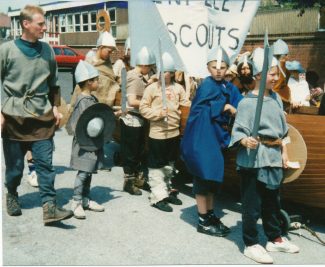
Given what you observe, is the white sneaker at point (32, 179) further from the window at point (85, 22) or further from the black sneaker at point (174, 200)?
the window at point (85, 22)

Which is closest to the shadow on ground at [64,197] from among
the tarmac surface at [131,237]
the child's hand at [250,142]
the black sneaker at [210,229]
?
the tarmac surface at [131,237]

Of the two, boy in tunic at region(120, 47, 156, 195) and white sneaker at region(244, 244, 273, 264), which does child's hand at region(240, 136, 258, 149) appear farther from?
boy in tunic at region(120, 47, 156, 195)

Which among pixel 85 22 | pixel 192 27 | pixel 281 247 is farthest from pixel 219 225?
pixel 85 22

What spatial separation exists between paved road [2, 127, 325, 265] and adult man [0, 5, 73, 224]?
0.25 metres

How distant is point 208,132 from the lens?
3.91 meters

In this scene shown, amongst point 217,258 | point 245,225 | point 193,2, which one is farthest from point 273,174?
point 193,2

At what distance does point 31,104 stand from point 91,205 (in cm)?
117

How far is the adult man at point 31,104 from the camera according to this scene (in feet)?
12.7

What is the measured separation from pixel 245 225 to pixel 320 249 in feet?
2.51

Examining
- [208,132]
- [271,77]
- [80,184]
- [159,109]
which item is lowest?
[80,184]

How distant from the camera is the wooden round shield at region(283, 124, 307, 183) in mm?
3752

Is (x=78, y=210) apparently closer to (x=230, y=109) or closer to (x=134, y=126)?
(x=134, y=126)

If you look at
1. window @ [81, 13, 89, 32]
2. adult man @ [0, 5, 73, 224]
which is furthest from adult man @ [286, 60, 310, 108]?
window @ [81, 13, 89, 32]

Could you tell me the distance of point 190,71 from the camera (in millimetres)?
4766
